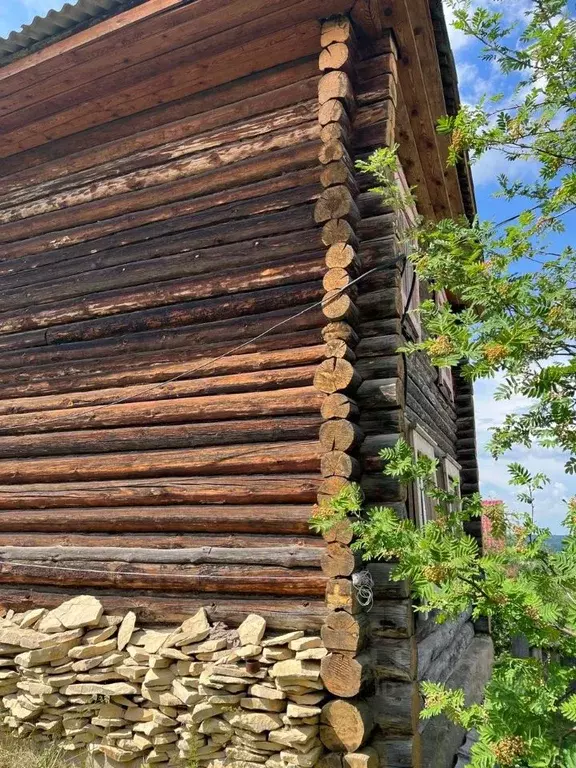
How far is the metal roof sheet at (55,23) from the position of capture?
544 cm

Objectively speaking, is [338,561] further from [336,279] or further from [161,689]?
[336,279]

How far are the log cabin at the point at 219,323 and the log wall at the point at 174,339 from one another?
0.9 inches

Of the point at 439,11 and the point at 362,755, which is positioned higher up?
the point at 439,11

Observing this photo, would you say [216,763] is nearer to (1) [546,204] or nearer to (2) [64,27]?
(1) [546,204]

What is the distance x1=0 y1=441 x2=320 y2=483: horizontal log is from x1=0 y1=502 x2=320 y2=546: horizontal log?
298mm

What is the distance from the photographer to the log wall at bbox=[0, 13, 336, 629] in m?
4.69

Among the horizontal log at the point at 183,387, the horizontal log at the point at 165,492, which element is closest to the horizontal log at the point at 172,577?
the horizontal log at the point at 165,492


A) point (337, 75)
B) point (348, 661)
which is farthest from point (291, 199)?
point (348, 661)

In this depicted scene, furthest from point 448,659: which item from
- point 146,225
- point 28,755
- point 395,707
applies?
point 146,225

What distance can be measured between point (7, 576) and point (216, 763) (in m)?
2.82

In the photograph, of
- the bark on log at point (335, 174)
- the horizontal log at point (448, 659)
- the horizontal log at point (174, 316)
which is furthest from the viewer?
the horizontal log at point (448, 659)

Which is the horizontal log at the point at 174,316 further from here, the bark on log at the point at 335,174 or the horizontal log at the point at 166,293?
the bark on log at the point at 335,174

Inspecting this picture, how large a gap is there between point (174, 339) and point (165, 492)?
1.43 meters

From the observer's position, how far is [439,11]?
225 inches
